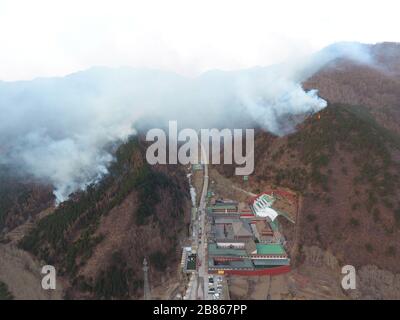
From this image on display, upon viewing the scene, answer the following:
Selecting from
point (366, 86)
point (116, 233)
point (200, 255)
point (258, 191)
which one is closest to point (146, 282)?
point (200, 255)

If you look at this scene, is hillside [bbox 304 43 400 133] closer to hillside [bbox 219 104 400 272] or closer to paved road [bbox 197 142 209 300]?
hillside [bbox 219 104 400 272]

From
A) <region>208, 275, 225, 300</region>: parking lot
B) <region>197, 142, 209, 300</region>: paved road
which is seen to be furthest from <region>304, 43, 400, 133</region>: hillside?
<region>208, 275, 225, 300</region>: parking lot

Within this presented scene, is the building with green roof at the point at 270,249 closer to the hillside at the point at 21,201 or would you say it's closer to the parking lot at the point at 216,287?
the parking lot at the point at 216,287

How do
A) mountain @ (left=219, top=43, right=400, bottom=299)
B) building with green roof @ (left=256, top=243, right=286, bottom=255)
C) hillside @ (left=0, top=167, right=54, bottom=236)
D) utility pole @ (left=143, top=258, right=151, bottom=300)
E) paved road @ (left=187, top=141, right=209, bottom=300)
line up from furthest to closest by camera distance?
1. hillside @ (left=0, top=167, right=54, bottom=236)
2. building with green roof @ (left=256, top=243, right=286, bottom=255)
3. mountain @ (left=219, top=43, right=400, bottom=299)
4. utility pole @ (left=143, top=258, right=151, bottom=300)
5. paved road @ (left=187, top=141, right=209, bottom=300)

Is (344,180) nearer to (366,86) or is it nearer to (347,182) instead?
(347,182)

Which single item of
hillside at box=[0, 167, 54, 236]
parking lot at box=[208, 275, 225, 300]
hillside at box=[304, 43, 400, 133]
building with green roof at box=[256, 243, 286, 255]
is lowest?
parking lot at box=[208, 275, 225, 300]

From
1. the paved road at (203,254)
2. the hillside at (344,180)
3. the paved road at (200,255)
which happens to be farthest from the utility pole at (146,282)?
the hillside at (344,180)

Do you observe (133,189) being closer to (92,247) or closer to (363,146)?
(92,247)

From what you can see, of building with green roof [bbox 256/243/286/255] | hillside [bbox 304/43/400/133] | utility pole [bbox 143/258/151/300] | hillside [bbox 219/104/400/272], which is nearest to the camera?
utility pole [bbox 143/258/151/300]

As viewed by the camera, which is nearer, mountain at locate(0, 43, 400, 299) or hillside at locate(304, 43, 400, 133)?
mountain at locate(0, 43, 400, 299)
